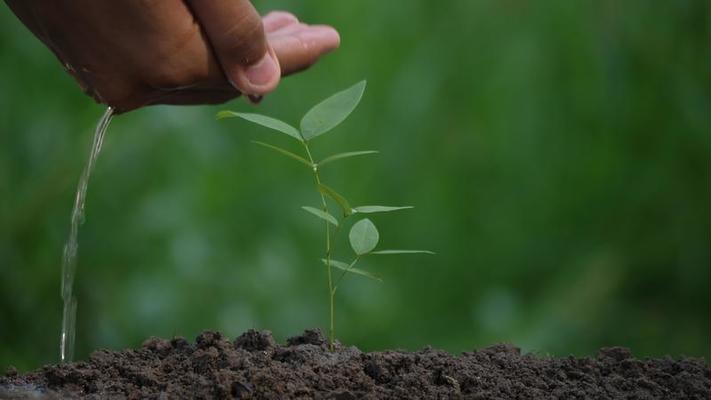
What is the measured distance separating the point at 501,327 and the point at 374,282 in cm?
36

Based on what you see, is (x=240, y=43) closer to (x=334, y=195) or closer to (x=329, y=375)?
(x=334, y=195)

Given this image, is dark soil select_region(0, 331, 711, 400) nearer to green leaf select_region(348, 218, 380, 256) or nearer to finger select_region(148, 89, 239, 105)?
green leaf select_region(348, 218, 380, 256)

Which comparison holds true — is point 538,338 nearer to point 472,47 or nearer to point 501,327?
point 501,327

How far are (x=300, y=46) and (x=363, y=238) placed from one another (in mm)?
354

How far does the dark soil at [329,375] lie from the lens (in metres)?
1.00

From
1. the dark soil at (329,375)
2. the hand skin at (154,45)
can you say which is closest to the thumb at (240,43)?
the hand skin at (154,45)

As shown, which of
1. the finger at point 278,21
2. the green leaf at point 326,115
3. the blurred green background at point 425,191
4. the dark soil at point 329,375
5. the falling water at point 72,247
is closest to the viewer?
the dark soil at point 329,375

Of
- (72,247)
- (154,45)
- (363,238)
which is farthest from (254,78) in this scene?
(72,247)

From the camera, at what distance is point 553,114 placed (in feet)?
9.87

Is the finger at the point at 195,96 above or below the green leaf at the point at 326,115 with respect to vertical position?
above

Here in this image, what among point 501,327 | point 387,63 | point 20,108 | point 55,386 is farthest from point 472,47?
point 55,386

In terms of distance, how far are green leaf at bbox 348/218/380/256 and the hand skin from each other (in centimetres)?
19

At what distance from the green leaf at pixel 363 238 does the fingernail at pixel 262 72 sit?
0.20m

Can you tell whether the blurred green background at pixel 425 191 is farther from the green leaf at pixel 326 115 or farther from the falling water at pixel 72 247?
the green leaf at pixel 326 115
